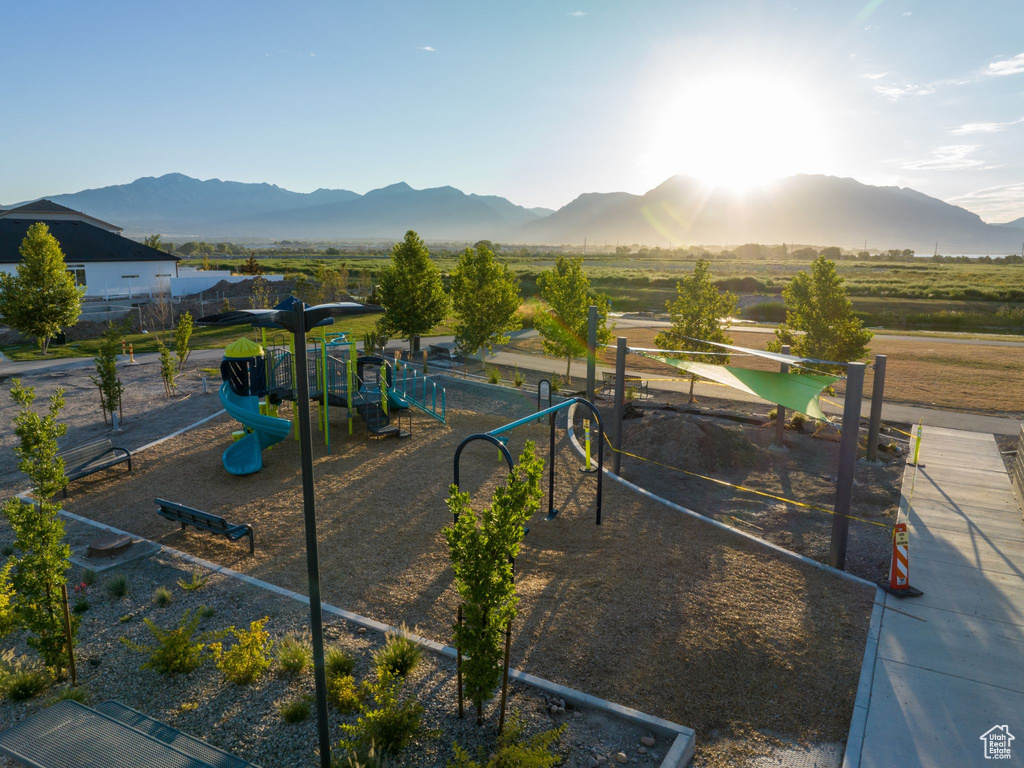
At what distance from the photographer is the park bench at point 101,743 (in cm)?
505

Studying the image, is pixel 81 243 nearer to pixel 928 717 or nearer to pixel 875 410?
pixel 875 410

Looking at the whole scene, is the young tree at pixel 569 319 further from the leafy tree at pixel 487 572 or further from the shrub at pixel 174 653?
the leafy tree at pixel 487 572

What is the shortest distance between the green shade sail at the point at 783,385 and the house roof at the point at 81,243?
146ft

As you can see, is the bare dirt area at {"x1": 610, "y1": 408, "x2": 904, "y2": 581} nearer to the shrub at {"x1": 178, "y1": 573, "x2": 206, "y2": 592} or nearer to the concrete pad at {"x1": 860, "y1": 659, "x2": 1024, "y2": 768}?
the concrete pad at {"x1": 860, "y1": 659, "x2": 1024, "y2": 768}

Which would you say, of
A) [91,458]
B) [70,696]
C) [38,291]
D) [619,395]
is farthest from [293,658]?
[38,291]

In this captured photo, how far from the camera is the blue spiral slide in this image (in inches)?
528

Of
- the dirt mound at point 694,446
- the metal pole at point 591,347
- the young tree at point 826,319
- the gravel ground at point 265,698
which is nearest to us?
the gravel ground at point 265,698

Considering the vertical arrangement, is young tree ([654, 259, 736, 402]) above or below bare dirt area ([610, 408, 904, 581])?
above

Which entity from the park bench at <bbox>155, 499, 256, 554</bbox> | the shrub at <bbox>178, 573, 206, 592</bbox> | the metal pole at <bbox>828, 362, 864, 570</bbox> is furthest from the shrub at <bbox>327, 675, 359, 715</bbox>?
the metal pole at <bbox>828, 362, 864, 570</bbox>

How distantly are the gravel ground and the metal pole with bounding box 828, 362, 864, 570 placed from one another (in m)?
5.10

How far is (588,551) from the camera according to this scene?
9812 millimetres

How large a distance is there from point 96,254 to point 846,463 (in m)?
48.7

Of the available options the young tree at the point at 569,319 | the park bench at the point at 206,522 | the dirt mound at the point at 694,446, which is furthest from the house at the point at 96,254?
the dirt mound at the point at 694,446

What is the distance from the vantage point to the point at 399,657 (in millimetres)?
6543
